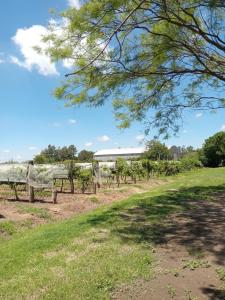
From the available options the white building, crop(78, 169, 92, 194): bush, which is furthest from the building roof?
crop(78, 169, 92, 194): bush

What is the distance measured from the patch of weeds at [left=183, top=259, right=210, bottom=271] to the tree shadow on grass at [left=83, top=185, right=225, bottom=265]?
8.7 inches

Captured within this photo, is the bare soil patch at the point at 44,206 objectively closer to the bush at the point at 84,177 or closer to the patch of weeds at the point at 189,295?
the bush at the point at 84,177

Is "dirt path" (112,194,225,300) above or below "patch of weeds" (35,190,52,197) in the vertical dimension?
below

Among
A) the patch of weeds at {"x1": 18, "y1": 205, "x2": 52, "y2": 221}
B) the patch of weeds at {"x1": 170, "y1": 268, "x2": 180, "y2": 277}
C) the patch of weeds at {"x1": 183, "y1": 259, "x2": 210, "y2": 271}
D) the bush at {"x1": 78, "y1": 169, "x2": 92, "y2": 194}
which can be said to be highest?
the bush at {"x1": 78, "y1": 169, "x2": 92, "y2": 194}

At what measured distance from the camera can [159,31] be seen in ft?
33.6

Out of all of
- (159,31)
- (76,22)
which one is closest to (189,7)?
(159,31)

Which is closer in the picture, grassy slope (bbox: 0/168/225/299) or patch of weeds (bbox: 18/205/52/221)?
grassy slope (bbox: 0/168/225/299)

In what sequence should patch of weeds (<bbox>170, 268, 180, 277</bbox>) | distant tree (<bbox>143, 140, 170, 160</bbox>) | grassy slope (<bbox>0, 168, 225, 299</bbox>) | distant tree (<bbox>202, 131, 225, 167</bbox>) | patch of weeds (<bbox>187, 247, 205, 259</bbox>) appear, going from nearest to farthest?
1. grassy slope (<bbox>0, 168, 225, 299</bbox>)
2. patch of weeds (<bbox>170, 268, 180, 277</bbox>)
3. patch of weeds (<bbox>187, 247, 205, 259</bbox>)
4. distant tree (<bbox>202, 131, 225, 167</bbox>)
5. distant tree (<bbox>143, 140, 170, 160</bbox>)

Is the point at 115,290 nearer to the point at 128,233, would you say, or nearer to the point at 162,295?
the point at 162,295

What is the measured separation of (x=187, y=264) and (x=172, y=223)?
307 cm

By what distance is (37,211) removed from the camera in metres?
11.8

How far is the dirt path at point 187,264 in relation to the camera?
4789 mm

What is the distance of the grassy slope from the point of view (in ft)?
16.4

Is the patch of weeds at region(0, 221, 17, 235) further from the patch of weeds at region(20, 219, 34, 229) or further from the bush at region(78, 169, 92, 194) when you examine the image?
the bush at region(78, 169, 92, 194)
